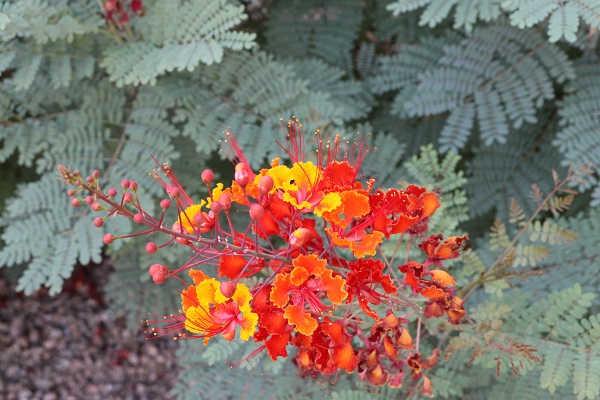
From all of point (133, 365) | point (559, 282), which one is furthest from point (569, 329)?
point (133, 365)

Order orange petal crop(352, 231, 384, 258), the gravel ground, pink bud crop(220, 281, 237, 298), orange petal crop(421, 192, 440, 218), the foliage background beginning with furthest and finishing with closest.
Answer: the gravel ground < the foliage background < orange petal crop(421, 192, 440, 218) < orange petal crop(352, 231, 384, 258) < pink bud crop(220, 281, 237, 298)

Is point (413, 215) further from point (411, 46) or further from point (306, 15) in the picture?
point (306, 15)

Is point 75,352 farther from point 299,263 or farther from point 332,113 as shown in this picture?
point 299,263

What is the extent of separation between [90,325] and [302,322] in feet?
9.92

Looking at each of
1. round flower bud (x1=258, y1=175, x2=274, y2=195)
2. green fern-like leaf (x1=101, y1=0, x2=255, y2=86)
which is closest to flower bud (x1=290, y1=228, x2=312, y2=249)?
round flower bud (x1=258, y1=175, x2=274, y2=195)

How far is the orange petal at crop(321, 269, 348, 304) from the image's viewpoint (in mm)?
1283

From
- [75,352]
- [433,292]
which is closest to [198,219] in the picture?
[433,292]

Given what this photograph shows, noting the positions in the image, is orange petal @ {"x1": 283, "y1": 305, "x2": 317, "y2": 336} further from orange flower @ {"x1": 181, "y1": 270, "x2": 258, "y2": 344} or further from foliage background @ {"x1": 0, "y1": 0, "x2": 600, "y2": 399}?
foliage background @ {"x1": 0, "y1": 0, "x2": 600, "y2": 399}

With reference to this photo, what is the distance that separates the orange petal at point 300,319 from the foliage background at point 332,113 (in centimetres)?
68

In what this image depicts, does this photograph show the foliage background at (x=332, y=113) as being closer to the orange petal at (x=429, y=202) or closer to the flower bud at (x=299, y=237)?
the orange petal at (x=429, y=202)

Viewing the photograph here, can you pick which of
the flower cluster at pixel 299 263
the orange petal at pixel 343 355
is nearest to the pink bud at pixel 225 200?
the flower cluster at pixel 299 263

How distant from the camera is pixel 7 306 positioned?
13.0ft

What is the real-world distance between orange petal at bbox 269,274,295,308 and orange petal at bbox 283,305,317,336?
0.07 ft

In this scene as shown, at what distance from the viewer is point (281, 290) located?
51.0 inches
